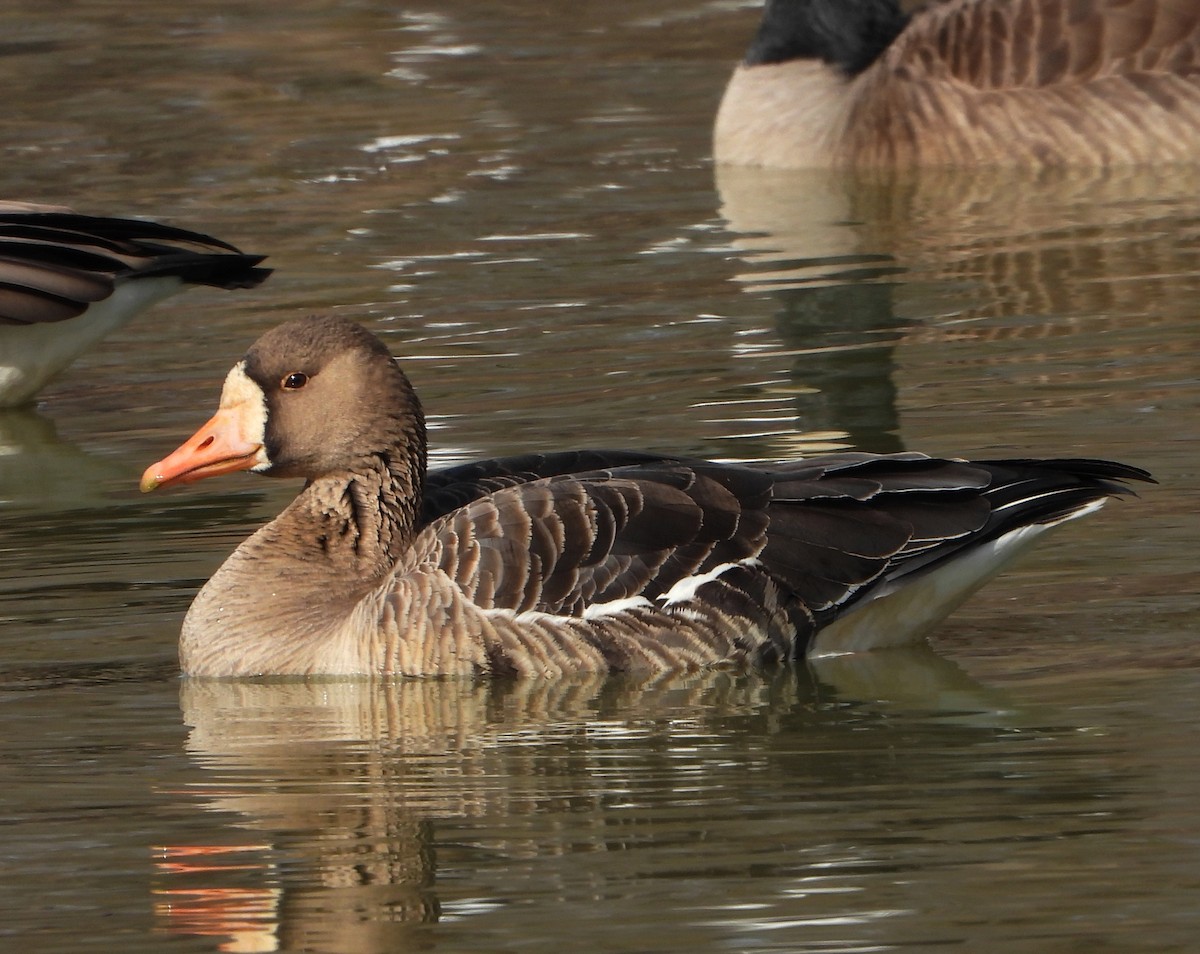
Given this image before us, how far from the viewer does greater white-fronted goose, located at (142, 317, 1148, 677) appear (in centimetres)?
827

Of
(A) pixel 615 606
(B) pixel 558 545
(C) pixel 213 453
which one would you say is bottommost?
(A) pixel 615 606

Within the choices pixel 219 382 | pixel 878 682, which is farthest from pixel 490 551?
pixel 219 382

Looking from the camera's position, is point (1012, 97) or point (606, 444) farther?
point (1012, 97)

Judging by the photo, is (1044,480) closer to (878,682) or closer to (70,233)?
(878,682)

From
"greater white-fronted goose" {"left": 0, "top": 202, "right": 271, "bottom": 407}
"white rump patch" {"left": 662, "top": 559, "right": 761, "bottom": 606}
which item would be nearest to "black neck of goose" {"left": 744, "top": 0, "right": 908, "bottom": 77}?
"greater white-fronted goose" {"left": 0, "top": 202, "right": 271, "bottom": 407}

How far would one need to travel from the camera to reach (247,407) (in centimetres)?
862

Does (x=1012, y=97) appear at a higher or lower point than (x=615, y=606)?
higher

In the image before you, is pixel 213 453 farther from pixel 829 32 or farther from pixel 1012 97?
pixel 829 32

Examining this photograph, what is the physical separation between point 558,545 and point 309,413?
107cm

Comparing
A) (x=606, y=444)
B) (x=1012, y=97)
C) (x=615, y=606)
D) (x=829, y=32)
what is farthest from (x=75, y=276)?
(x=829, y=32)

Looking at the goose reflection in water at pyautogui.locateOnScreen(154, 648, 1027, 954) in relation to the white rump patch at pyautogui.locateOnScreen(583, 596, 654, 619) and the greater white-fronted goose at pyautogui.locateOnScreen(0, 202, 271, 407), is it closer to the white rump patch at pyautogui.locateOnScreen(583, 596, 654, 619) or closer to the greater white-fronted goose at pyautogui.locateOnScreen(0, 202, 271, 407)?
the white rump patch at pyautogui.locateOnScreen(583, 596, 654, 619)

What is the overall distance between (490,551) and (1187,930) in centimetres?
311

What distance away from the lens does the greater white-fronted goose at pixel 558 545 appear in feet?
27.1

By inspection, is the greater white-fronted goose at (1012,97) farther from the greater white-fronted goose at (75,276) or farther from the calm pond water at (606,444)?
the greater white-fronted goose at (75,276)
